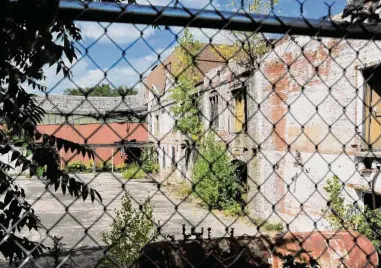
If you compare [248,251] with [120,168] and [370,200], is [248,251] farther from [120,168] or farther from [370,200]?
[120,168]

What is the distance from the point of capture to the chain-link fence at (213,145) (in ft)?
5.00

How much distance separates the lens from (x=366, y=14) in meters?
1.78

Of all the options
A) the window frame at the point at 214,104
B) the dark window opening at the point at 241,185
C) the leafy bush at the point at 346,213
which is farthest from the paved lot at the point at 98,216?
the window frame at the point at 214,104

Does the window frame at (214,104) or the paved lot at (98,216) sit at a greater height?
the window frame at (214,104)

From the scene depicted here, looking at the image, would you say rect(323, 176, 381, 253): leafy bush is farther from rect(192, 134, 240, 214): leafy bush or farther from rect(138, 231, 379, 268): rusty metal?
rect(192, 134, 240, 214): leafy bush

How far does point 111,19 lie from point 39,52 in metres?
0.28

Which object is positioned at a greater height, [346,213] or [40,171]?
[40,171]

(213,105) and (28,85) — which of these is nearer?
(28,85)

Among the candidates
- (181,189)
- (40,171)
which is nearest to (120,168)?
(181,189)

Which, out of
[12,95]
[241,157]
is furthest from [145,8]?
[241,157]

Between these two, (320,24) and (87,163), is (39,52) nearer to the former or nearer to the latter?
(320,24)

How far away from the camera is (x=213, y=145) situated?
1406 cm

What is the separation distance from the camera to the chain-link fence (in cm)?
152

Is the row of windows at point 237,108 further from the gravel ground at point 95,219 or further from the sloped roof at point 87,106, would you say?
the sloped roof at point 87,106
